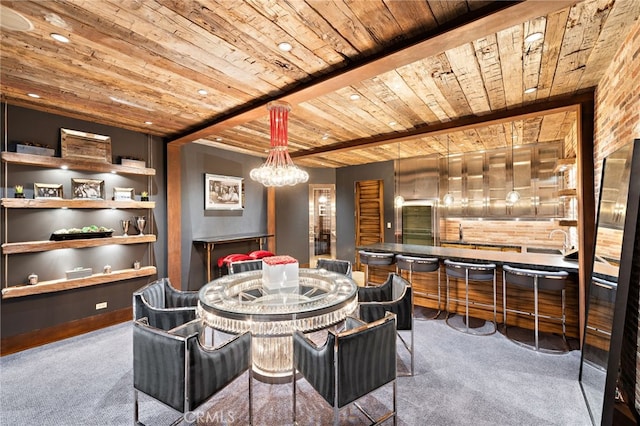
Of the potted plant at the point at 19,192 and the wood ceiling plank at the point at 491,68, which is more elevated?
the wood ceiling plank at the point at 491,68

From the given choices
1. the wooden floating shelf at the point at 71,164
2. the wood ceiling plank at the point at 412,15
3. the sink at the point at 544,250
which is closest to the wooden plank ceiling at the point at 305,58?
the wood ceiling plank at the point at 412,15

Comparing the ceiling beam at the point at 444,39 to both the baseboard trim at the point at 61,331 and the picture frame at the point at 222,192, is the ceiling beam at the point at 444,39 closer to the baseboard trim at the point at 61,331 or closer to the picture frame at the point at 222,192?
the picture frame at the point at 222,192

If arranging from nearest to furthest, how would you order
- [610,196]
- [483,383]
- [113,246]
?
[610,196]
[483,383]
[113,246]

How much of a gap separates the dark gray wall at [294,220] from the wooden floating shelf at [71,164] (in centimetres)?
304

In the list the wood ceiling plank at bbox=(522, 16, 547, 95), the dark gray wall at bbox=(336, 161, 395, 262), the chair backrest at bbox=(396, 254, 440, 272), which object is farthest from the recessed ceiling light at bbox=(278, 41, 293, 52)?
the dark gray wall at bbox=(336, 161, 395, 262)

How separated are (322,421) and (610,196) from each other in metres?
2.92

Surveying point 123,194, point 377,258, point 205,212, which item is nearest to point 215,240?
point 205,212

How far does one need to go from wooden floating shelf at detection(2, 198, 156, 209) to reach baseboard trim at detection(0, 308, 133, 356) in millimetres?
1477

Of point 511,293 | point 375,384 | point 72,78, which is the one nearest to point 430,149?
point 511,293

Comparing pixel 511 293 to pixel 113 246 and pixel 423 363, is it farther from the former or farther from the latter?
pixel 113 246

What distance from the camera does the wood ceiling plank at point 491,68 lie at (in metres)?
2.14

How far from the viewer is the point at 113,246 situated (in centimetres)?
401

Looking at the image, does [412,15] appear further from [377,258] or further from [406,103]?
[377,258]

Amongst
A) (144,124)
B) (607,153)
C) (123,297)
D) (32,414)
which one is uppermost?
(144,124)
